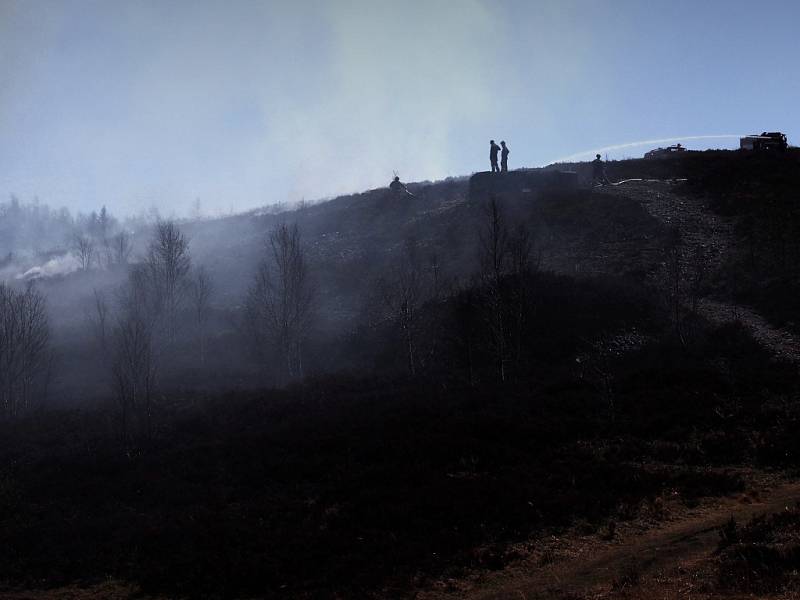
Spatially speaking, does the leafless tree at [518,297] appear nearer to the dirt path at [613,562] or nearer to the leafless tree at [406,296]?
the leafless tree at [406,296]

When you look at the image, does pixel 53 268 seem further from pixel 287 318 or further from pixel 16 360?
pixel 287 318

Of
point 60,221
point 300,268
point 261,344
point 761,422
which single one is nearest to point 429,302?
point 300,268

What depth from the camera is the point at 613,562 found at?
10.8 m

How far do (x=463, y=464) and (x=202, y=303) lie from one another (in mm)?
37213

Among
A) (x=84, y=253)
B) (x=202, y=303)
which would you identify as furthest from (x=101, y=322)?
(x=84, y=253)

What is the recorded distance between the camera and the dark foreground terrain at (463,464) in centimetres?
1154

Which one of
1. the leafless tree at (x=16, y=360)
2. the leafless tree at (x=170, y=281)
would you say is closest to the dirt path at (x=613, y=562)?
the leafless tree at (x=16, y=360)

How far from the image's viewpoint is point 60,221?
132125 millimetres

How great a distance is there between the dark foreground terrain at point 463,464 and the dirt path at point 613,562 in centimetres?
9

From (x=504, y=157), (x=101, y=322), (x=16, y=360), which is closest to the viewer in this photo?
(x=16, y=360)

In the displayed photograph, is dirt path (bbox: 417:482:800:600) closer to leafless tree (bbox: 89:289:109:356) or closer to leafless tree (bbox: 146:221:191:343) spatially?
leafless tree (bbox: 89:289:109:356)

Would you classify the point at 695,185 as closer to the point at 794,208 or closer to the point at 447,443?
the point at 794,208

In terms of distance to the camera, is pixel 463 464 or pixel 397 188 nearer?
pixel 463 464

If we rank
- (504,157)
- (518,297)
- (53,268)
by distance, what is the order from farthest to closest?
(53,268)
(504,157)
(518,297)
